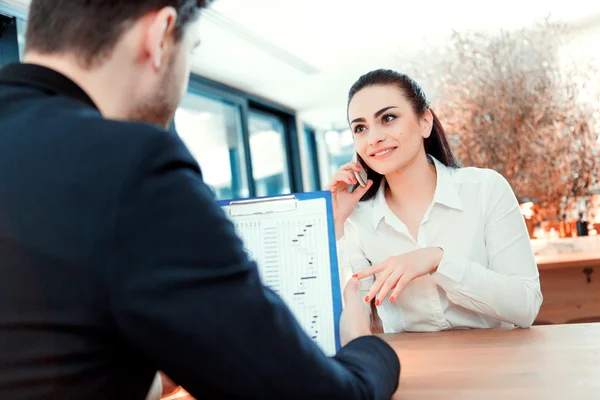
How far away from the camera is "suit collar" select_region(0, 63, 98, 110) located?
0.55m

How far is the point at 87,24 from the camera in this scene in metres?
0.57

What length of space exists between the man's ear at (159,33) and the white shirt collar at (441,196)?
3.33 ft

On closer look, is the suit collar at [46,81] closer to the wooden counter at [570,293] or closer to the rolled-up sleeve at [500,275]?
the rolled-up sleeve at [500,275]

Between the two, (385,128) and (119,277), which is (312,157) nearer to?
(385,128)

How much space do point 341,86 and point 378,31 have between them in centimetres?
157

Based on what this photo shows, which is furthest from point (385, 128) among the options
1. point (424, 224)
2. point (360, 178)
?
point (424, 224)

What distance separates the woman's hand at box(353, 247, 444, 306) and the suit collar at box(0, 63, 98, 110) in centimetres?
69

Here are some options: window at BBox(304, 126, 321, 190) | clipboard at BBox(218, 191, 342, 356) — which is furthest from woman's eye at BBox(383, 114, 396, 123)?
window at BBox(304, 126, 321, 190)

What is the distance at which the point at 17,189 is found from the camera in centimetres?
48

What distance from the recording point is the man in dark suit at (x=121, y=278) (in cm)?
46

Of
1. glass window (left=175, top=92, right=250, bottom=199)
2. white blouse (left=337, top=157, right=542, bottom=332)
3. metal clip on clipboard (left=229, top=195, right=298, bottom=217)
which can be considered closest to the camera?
metal clip on clipboard (left=229, top=195, right=298, bottom=217)

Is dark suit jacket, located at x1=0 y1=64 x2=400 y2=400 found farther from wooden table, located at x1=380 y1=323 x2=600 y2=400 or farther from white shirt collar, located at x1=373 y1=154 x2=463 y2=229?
white shirt collar, located at x1=373 y1=154 x2=463 y2=229

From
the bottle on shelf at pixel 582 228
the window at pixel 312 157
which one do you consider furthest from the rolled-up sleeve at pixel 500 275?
the window at pixel 312 157

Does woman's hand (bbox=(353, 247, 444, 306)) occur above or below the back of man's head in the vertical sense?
below
